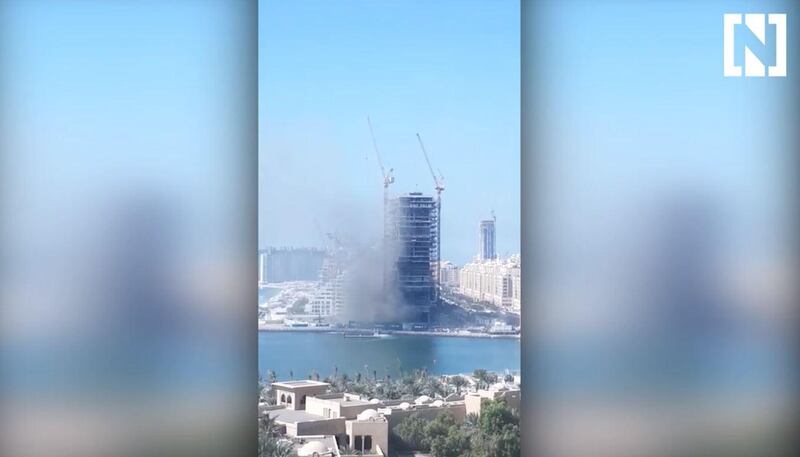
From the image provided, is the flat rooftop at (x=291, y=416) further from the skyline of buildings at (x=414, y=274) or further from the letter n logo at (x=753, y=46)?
the letter n logo at (x=753, y=46)

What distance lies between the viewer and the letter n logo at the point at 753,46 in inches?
86.4

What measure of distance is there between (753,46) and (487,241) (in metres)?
0.99

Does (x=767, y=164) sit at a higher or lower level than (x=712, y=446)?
higher

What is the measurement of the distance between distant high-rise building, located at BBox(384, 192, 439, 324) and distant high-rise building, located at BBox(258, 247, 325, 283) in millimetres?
218

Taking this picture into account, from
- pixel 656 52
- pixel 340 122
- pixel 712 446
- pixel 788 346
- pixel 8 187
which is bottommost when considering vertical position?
pixel 712 446

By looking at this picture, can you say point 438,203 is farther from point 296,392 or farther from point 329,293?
point 296,392

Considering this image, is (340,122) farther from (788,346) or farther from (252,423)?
(788,346)

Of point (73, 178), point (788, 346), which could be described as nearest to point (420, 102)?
point (73, 178)

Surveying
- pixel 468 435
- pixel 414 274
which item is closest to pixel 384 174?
pixel 414 274

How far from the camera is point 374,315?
219cm

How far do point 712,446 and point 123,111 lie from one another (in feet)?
6.51

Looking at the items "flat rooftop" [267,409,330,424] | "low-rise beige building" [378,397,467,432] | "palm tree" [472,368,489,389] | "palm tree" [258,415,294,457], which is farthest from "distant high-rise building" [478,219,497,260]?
"palm tree" [258,415,294,457]

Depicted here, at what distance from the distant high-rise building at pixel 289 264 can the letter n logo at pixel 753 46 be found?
4.43 ft

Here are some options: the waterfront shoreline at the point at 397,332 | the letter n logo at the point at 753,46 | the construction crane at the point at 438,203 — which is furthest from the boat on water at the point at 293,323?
the letter n logo at the point at 753,46
